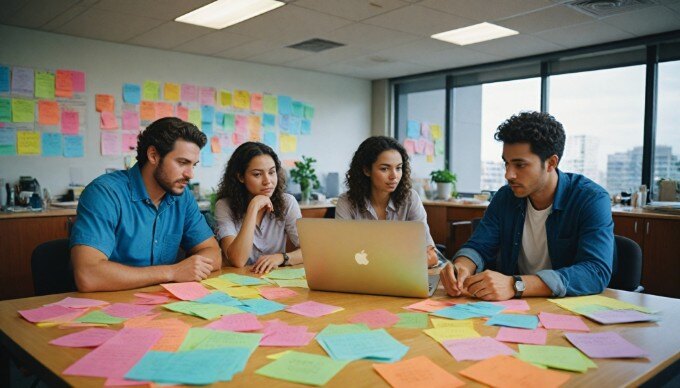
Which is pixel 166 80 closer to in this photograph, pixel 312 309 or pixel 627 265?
pixel 312 309

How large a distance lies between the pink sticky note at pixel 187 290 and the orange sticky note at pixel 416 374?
76 centimetres

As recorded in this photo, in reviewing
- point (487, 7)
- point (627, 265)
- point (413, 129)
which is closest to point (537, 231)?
point (627, 265)

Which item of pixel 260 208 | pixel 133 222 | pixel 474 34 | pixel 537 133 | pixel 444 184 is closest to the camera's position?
pixel 537 133

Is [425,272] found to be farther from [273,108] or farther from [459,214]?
[273,108]

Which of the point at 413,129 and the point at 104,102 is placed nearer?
the point at 104,102

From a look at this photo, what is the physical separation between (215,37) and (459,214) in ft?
9.38

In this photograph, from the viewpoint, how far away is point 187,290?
163cm

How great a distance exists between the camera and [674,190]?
13.5 feet

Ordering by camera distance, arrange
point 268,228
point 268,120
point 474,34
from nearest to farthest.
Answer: point 268,228
point 474,34
point 268,120

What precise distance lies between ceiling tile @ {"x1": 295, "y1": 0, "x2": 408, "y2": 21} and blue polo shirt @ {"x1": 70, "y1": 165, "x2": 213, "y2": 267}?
76.7 inches

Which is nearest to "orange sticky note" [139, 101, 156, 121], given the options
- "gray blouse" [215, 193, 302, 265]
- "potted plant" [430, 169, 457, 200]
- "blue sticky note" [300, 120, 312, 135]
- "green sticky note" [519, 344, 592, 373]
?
"blue sticky note" [300, 120, 312, 135]

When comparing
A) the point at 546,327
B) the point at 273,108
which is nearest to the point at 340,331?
the point at 546,327

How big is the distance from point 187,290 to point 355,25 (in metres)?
3.01

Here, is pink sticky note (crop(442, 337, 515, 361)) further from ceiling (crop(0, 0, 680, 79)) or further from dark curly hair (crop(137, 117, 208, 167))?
ceiling (crop(0, 0, 680, 79))
